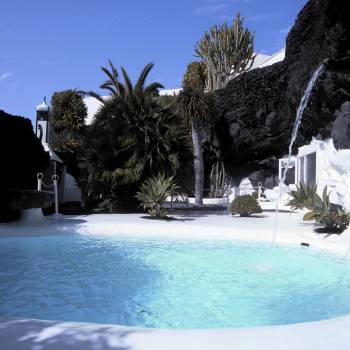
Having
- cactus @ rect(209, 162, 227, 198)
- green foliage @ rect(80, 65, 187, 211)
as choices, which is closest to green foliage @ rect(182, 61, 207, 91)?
cactus @ rect(209, 162, 227, 198)

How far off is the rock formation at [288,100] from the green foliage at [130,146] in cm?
538

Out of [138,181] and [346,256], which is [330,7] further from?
[346,256]

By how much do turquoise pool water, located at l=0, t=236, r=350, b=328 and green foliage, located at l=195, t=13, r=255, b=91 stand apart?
931 inches

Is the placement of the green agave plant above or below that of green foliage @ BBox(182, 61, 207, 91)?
below

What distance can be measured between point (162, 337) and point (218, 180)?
75.8 ft

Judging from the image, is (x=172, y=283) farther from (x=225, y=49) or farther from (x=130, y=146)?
(x=225, y=49)

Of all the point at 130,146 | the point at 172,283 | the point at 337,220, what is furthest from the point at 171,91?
the point at 172,283

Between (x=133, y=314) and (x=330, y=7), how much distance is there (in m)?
12.5

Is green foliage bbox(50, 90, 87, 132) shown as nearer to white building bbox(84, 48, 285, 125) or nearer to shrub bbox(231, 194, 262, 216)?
white building bbox(84, 48, 285, 125)

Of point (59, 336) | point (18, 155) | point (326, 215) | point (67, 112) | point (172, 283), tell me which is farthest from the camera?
point (67, 112)

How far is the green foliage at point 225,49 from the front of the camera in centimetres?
2944

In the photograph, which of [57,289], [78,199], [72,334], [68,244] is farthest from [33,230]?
[78,199]

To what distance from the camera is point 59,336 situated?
8.36 ft

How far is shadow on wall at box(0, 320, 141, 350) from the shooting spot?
7.91ft
